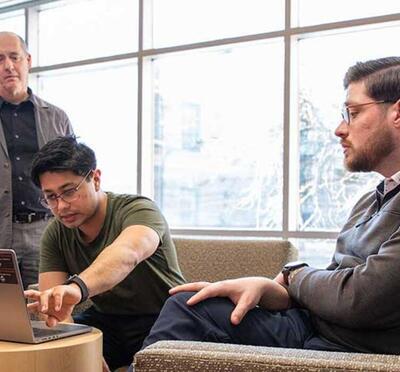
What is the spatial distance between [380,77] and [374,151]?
20 centimetres

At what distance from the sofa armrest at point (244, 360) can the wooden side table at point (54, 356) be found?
1.49ft

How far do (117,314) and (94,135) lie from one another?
2.56 meters

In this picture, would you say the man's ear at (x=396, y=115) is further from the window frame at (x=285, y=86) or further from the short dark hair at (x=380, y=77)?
the window frame at (x=285, y=86)

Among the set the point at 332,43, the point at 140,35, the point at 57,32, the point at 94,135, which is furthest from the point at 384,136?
the point at 57,32

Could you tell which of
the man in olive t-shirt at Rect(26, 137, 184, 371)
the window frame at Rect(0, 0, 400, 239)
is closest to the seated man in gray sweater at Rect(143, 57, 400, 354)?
the man in olive t-shirt at Rect(26, 137, 184, 371)

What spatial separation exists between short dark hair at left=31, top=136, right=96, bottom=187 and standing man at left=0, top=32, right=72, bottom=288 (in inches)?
31.7

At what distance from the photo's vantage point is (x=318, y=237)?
3.36 m

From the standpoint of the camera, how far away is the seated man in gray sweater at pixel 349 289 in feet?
4.15

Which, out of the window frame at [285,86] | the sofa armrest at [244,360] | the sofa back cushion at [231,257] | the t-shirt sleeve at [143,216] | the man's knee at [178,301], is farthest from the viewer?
the window frame at [285,86]

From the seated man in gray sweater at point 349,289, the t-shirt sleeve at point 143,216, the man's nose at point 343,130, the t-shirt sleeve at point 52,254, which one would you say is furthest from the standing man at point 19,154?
the man's nose at point 343,130

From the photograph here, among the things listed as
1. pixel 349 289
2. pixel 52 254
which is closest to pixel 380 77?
pixel 349 289

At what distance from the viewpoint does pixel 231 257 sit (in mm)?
2400

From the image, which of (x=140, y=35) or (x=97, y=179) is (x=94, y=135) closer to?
(x=140, y=35)

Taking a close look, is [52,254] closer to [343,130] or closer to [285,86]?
[343,130]
